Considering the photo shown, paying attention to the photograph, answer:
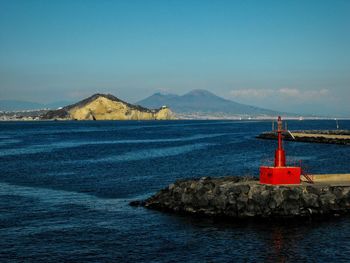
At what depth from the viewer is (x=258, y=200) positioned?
28.5 metres

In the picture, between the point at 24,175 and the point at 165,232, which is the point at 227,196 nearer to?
the point at 165,232

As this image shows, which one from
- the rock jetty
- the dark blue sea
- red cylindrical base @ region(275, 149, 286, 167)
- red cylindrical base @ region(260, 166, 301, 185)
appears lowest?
the dark blue sea

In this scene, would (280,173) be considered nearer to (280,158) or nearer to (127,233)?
(280,158)

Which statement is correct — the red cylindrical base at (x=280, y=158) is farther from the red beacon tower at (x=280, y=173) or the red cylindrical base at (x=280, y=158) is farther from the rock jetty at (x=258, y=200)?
the rock jetty at (x=258, y=200)

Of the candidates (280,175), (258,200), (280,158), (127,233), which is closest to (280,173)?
(280,175)

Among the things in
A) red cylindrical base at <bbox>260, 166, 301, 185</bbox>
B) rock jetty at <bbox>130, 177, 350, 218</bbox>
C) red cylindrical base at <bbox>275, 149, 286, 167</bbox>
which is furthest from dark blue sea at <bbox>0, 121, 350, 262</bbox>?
red cylindrical base at <bbox>275, 149, 286, 167</bbox>

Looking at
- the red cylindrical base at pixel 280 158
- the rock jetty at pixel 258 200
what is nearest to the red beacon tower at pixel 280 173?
the red cylindrical base at pixel 280 158

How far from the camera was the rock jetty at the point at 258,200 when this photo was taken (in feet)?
92.2

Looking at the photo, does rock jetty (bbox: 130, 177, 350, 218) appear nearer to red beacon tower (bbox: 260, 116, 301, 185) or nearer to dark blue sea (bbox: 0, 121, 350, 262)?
red beacon tower (bbox: 260, 116, 301, 185)

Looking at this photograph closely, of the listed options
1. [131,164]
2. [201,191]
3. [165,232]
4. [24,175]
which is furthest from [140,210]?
[131,164]

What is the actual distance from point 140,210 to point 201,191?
12.4 ft

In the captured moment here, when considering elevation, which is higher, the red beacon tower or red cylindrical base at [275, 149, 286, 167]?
red cylindrical base at [275, 149, 286, 167]

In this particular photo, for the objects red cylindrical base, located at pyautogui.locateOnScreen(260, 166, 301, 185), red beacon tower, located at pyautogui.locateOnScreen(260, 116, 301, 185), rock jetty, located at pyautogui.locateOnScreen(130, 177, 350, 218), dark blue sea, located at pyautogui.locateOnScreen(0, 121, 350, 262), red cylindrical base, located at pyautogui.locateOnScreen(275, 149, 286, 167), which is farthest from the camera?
red cylindrical base, located at pyautogui.locateOnScreen(260, 166, 301, 185)

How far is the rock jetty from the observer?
92.2 feet
